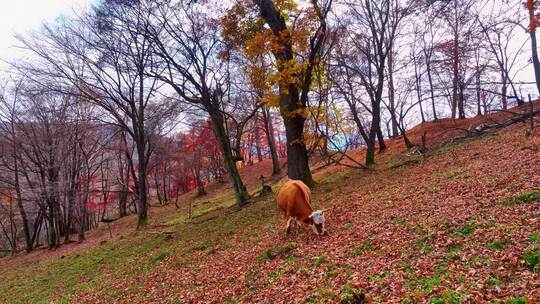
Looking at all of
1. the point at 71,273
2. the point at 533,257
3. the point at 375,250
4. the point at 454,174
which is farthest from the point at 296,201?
the point at 71,273

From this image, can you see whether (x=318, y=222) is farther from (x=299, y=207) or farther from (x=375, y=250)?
(x=375, y=250)

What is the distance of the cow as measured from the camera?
9.44 metres

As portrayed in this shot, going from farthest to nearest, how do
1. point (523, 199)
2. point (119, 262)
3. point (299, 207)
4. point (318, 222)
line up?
point (119, 262), point (299, 207), point (318, 222), point (523, 199)

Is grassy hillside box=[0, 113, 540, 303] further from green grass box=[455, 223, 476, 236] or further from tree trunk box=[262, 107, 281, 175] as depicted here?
tree trunk box=[262, 107, 281, 175]

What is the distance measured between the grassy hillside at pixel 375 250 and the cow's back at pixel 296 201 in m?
0.60

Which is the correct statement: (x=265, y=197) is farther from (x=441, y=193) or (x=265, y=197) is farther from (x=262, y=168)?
(x=262, y=168)

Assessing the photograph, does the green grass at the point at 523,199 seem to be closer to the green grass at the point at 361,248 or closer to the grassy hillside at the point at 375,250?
the grassy hillside at the point at 375,250

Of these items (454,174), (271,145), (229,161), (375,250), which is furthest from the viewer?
(271,145)

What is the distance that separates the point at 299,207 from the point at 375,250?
2.88 m

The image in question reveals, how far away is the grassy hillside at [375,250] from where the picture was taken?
5.57 meters

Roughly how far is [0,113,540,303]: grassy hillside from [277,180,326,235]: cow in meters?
0.37

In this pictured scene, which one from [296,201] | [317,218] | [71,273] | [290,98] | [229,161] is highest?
[290,98]

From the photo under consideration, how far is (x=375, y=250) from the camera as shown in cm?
741

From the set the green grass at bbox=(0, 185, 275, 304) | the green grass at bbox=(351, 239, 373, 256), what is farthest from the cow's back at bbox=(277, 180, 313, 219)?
the green grass at bbox=(351, 239, 373, 256)
